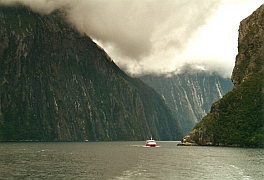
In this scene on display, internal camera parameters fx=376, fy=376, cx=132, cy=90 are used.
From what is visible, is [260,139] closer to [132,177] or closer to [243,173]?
[243,173]

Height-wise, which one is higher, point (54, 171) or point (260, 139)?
point (260, 139)

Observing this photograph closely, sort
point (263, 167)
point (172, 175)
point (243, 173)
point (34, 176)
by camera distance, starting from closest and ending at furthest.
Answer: point (34, 176)
point (172, 175)
point (243, 173)
point (263, 167)

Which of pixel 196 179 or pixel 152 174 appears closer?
pixel 196 179

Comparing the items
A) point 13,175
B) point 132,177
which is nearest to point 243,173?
point 132,177

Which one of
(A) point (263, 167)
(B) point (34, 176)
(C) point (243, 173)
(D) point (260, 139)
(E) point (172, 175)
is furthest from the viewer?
(D) point (260, 139)

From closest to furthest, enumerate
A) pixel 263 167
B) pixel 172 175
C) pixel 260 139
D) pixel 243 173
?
pixel 172 175 < pixel 243 173 < pixel 263 167 < pixel 260 139

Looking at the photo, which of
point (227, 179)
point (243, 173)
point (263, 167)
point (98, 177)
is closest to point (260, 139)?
point (263, 167)

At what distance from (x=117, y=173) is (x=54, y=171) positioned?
13.8 m

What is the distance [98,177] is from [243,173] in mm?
34044

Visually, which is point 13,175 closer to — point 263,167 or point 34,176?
point 34,176

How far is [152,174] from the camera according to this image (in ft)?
258

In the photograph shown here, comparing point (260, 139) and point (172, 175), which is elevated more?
point (260, 139)

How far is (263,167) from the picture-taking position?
97.1 meters

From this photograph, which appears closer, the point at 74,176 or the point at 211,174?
the point at 74,176
